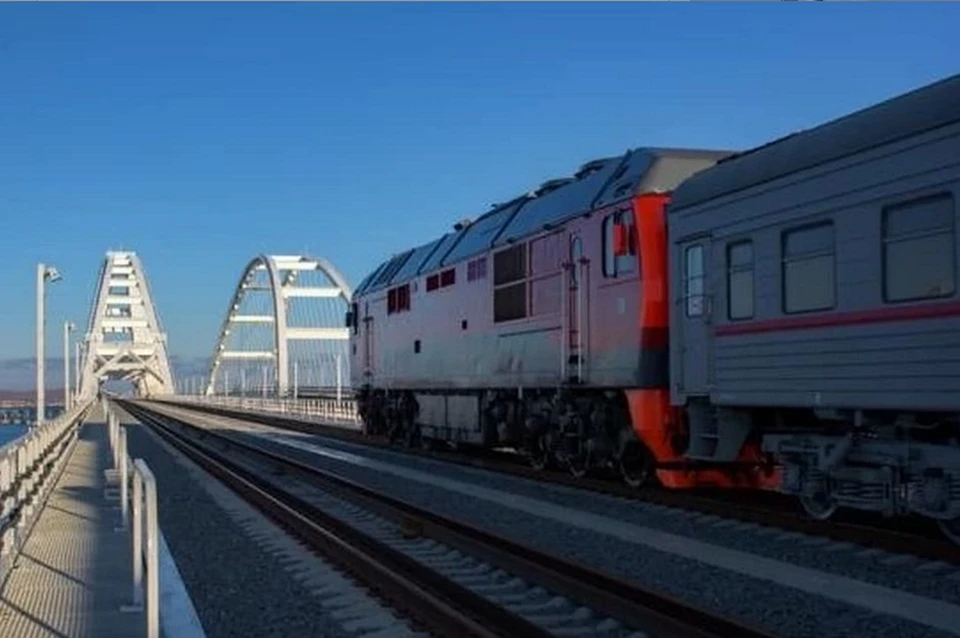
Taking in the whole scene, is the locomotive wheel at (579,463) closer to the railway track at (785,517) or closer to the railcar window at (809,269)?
the railway track at (785,517)

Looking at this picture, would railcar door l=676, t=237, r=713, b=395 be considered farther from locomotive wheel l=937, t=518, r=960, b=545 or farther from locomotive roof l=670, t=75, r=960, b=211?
locomotive wheel l=937, t=518, r=960, b=545

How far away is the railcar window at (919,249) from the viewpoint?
10.9 meters

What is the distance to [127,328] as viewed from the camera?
155375 millimetres

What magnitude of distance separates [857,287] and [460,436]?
14.4 meters

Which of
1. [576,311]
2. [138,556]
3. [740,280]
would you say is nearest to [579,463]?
[576,311]

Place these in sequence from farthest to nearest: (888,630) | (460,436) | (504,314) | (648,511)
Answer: (460,436), (504,314), (648,511), (888,630)

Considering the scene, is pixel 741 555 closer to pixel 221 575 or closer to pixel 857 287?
pixel 857 287

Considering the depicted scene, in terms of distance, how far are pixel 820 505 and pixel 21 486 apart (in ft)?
29.9

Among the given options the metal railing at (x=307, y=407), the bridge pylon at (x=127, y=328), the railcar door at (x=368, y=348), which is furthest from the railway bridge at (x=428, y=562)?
the bridge pylon at (x=127, y=328)

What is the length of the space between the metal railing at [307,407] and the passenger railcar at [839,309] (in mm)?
27042

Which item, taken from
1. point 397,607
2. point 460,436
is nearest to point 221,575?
point 397,607

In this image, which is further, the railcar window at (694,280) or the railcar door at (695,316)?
the railcar window at (694,280)

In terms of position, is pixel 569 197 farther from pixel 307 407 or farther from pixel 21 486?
pixel 307 407

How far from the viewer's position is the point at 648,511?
51.4ft
